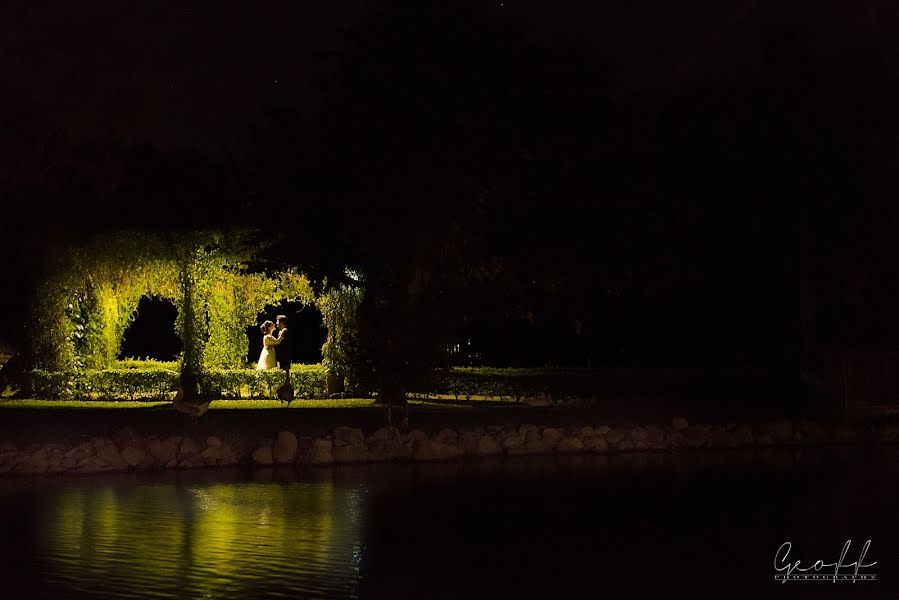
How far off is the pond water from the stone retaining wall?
74cm

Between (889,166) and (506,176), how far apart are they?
939 centimetres

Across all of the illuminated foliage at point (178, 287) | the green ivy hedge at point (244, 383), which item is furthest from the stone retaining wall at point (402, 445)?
the illuminated foliage at point (178, 287)

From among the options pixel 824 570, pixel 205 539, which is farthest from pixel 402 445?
pixel 824 570

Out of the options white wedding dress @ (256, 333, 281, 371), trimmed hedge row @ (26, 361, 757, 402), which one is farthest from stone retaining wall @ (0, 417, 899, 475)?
white wedding dress @ (256, 333, 281, 371)

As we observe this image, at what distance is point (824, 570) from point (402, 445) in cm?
962

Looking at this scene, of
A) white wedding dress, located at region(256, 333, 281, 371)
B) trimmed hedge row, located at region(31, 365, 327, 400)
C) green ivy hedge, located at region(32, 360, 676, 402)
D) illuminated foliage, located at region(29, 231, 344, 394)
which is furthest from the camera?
white wedding dress, located at region(256, 333, 281, 371)

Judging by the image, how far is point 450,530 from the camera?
45.2 feet

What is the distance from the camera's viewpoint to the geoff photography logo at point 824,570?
11.4m

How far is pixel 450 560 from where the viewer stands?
1220 cm

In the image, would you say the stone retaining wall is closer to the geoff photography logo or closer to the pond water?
the pond water

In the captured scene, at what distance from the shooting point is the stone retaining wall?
1905 cm

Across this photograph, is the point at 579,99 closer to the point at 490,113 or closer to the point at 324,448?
the point at 490,113

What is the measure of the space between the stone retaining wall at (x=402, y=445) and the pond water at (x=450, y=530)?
0.74 metres

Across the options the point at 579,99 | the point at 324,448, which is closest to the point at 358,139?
the point at 579,99
